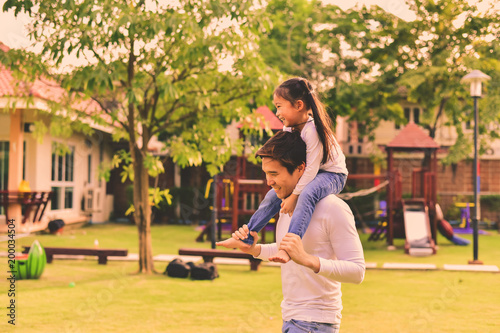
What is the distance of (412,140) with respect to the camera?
711 inches

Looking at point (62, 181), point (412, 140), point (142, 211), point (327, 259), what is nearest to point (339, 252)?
point (327, 259)

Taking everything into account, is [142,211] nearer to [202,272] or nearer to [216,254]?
[216,254]

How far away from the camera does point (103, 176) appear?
10469 mm

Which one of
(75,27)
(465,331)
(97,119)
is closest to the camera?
(465,331)

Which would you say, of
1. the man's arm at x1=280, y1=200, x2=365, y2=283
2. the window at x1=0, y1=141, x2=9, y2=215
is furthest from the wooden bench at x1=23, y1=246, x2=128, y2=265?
the man's arm at x1=280, y1=200, x2=365, y2=283

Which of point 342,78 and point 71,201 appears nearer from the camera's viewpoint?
point 71,201

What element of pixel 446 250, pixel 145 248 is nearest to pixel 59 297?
pixel 145 248

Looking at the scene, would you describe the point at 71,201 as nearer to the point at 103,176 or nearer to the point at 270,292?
the point at 103,176

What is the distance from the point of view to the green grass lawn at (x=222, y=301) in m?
6.80

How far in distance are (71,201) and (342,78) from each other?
460 inches

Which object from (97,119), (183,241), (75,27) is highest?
(75,27)

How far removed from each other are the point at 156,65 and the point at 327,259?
27.7 feet

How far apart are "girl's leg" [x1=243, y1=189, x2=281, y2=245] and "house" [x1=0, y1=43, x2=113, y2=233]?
11.3m

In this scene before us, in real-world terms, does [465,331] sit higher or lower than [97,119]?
lower
